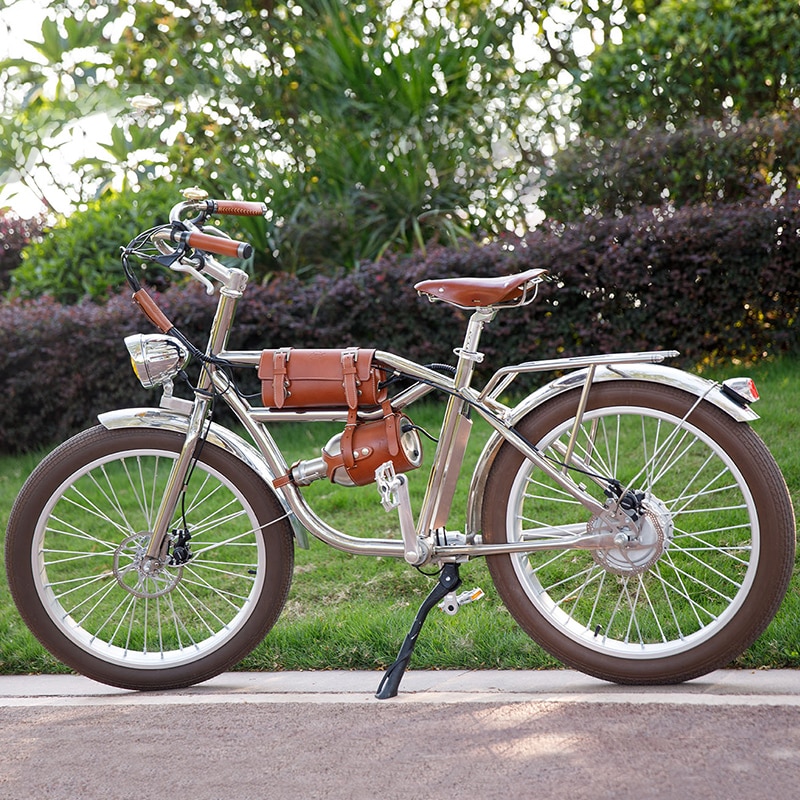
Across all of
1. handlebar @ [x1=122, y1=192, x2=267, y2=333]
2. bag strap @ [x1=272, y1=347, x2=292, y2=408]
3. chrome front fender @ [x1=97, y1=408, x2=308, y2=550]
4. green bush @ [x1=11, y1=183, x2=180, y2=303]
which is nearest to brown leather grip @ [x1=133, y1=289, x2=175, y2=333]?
handlebar @ [x1=122, y1=192, x2=267, y2=333]

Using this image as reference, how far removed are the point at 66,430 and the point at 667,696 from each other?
5213 millimetres

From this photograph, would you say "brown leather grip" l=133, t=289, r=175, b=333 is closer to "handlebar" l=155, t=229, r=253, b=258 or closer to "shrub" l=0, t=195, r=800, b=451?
"handlebar" l=155, t=229, r=253, b=258

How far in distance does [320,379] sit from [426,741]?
1079 mm

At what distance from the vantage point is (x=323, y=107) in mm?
8883

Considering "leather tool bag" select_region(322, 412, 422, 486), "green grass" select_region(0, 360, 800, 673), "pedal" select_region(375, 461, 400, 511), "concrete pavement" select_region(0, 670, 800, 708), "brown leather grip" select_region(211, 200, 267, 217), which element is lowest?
"green grass" select_region(0, 360, 800, 673)

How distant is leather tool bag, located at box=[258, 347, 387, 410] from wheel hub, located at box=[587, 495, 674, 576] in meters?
0.80

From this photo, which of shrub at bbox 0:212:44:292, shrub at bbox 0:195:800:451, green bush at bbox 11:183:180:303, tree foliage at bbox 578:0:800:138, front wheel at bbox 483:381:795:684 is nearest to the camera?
front wheel at bbox 483:381:795:684

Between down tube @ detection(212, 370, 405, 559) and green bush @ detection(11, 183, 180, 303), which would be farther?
green bush @ detection(11, 183, 180, 303)

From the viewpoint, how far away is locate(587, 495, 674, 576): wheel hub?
3096 millimetres

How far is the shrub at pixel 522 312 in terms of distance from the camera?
248 inches

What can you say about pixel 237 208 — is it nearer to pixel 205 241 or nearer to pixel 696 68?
pixel 205 241

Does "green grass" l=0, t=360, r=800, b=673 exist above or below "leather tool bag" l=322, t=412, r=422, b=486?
below

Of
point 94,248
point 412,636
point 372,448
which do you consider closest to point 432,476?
point 372,448

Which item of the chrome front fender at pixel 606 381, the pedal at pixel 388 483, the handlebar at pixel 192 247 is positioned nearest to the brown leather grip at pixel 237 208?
the handlebar at pixel 192 247
